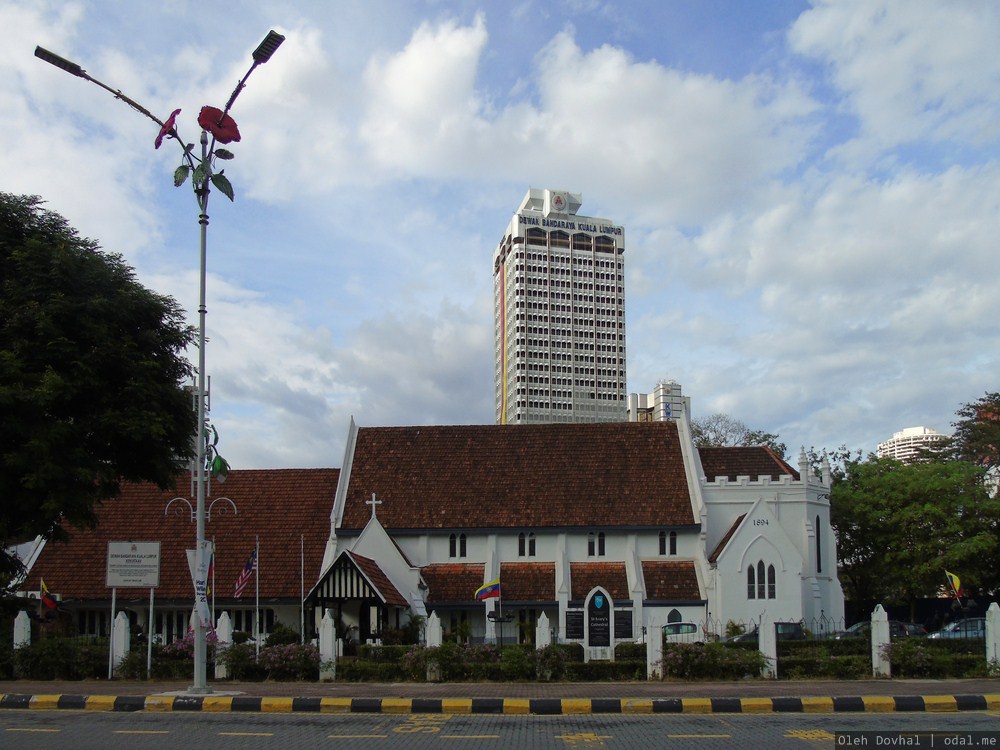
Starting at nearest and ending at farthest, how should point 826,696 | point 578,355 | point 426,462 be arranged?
point 826,696 < point 426,462 < point 578,355

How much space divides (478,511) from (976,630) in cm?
1930

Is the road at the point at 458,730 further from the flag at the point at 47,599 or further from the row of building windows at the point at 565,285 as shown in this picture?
the row of building windows at the point at 565,285

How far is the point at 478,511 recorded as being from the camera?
39.9 m

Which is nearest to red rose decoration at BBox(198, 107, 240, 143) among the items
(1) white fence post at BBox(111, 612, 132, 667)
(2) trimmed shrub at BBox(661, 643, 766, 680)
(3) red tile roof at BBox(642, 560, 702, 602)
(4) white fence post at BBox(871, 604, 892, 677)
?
(1) white fence post at BBox(111, 612, 132, 667)

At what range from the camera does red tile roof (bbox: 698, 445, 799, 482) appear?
4141 centimetres

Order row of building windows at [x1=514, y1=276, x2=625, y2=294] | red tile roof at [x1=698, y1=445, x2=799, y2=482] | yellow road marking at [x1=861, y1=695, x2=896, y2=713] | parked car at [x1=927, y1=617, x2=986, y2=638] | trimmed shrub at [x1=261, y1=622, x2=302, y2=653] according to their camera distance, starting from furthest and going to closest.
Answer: row of building windows at [x1=514, y1=276, x2=625, y2=294]
red tile roof at [x1=698, y1=445, x2=799, y2=482]
parked car at [x1=927, y1=617, x2=986, y2=638]
trimmed shrub at [x1=261, y1=622, x2=302, y2=653]
yellow road marking at [x1=861, y1=695, x2=896, y2=713]

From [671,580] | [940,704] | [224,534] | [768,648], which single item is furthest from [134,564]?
[671,580]

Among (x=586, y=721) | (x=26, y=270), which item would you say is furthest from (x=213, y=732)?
(x=26, y=270)

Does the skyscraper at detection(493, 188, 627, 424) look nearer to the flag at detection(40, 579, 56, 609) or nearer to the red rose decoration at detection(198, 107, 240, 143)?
the flag at detection(40, 579, 56, 609)

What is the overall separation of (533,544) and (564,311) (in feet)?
400

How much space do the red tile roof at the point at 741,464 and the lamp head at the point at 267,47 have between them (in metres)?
27.3

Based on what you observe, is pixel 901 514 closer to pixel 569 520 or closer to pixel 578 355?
pixel 569 520

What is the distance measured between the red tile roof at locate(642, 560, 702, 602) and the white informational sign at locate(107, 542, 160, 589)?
62.7 ft

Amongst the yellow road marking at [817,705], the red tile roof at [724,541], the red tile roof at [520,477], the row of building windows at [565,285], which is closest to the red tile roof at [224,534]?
the red tile roof at [520,477]
